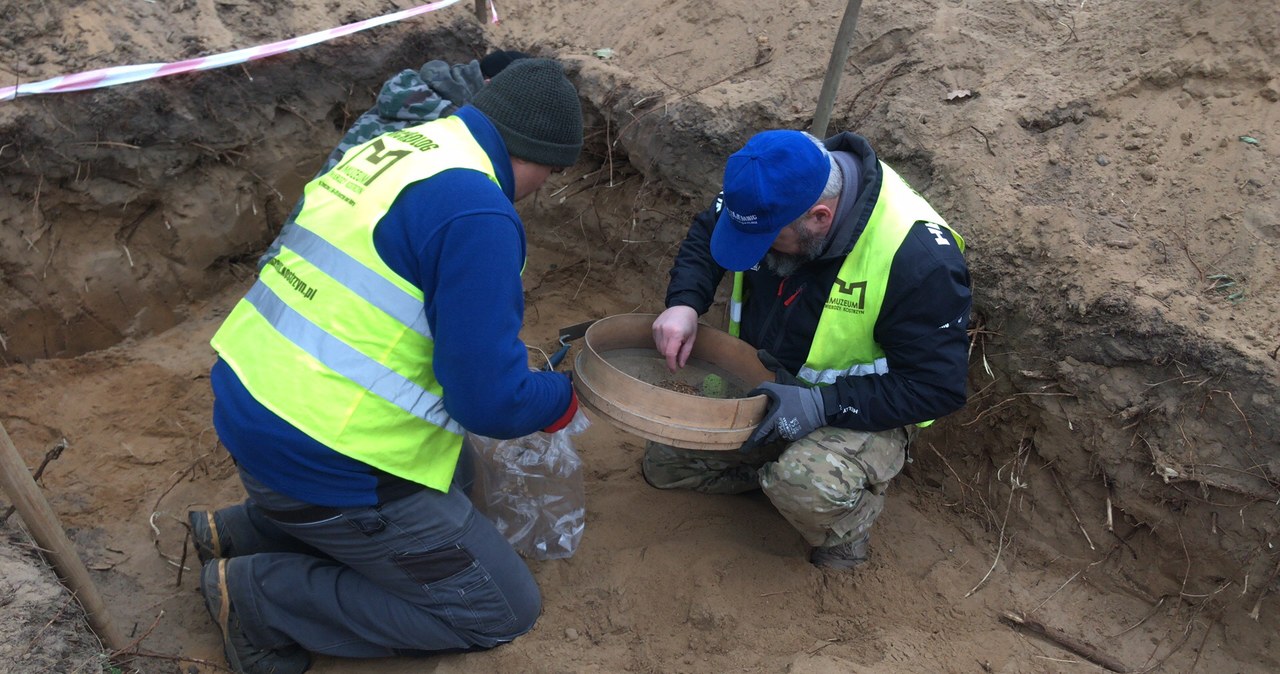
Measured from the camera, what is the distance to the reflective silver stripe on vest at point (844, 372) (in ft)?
9.49

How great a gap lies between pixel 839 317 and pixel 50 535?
238 centimetres

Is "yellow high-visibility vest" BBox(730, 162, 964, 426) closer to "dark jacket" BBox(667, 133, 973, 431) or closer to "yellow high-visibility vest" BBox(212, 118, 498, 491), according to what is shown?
"dark jacket" BBox(667, 133, 973, 431)

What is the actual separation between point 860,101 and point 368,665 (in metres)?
3.04

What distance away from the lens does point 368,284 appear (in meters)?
2.26

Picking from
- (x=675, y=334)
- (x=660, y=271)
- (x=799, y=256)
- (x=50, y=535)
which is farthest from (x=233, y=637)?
(x=660, y=271)

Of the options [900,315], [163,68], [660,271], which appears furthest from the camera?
[660,271]

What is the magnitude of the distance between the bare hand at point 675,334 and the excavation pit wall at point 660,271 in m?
1.15

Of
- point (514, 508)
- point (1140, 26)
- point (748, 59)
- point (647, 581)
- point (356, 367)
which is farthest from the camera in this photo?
point (748, 59)

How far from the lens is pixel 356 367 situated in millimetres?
2328

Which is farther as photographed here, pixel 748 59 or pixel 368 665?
pixel 748 59

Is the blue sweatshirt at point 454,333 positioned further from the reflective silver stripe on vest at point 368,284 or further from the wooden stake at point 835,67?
the wooden stake at point 835,67

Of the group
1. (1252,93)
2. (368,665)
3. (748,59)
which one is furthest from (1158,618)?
(748,59)

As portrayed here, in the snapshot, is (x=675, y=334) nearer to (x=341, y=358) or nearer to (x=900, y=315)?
(x=900, y=315)

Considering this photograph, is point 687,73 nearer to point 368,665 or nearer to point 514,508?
point 514,508
